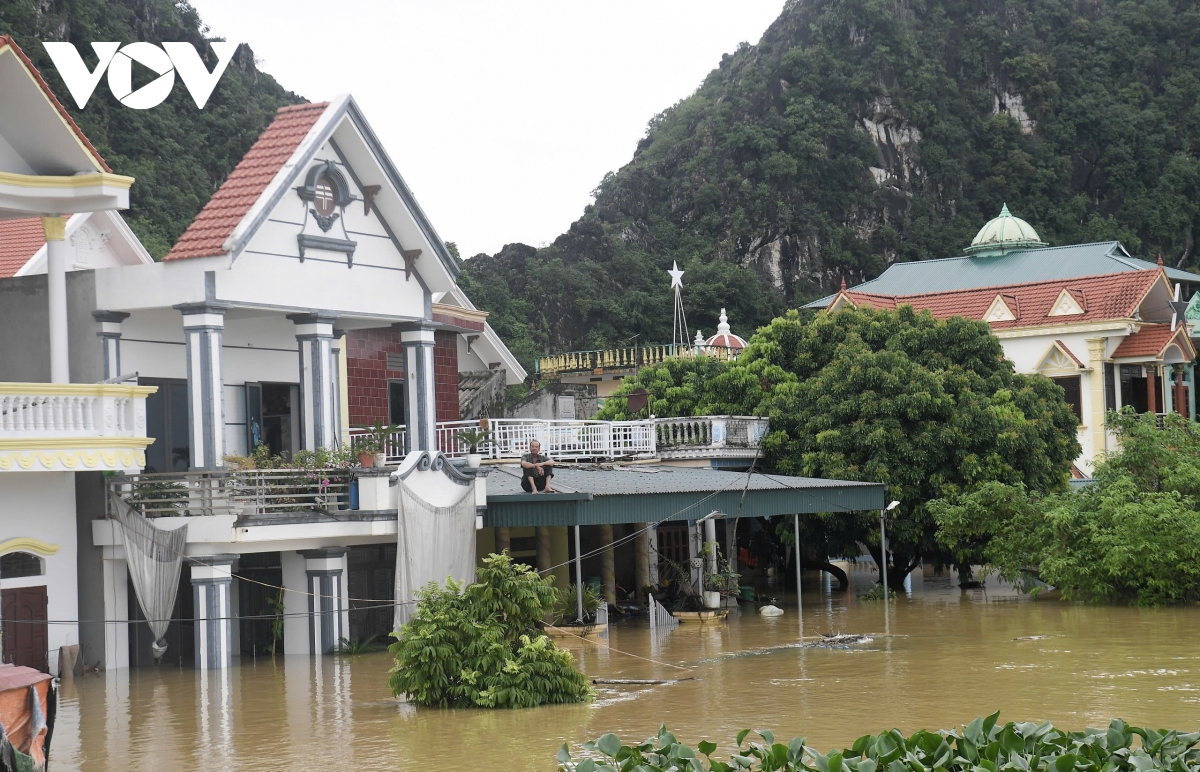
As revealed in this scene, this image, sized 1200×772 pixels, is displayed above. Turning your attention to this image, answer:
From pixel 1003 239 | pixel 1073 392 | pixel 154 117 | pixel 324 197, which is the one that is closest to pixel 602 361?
pixel 1003 239

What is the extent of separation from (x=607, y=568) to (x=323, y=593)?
23.0 ft

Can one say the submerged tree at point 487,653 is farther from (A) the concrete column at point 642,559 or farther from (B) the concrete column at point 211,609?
(A) the concrete column at point 642,559

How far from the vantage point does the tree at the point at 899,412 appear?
103ft

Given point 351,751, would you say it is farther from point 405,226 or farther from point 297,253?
point 405,226

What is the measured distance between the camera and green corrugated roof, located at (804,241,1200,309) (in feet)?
173

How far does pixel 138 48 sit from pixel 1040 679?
5243cm

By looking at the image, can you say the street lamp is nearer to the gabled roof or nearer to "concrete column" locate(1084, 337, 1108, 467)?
"concrete column" locate(1084, 337, 1108, 467)

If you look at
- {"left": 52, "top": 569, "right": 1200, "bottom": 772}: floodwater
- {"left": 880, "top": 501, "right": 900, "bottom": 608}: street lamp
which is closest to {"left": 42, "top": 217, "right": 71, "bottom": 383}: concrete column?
{"left": 52, "top": 569, "right": 1200, "bottom": 772}: floodwater

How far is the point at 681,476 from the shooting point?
28.4 metres

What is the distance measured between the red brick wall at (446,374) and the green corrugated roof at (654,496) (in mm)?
4395

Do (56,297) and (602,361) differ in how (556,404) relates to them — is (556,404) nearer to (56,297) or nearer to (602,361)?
(602,361)

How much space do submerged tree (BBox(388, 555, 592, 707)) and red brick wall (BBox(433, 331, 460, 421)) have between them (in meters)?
14.2

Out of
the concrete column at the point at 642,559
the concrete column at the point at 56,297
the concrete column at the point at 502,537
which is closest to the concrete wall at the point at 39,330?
the concrete column at the point at 56,297

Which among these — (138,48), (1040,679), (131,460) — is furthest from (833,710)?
(138,48)
